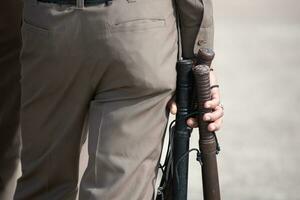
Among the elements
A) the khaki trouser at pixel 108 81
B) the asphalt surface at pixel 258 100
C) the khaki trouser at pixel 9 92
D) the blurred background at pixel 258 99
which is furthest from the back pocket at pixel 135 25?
the blurred background at pixel 258 99

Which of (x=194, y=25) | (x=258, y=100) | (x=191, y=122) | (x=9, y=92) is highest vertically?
(x=194, y=25)

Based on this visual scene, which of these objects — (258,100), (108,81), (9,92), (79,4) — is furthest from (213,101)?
(258,100)

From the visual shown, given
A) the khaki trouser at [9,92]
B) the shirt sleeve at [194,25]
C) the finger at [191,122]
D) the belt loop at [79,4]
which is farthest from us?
the khaki trouser at [9,92]

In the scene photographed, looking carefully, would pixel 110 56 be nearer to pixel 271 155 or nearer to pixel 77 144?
pixel 77 144

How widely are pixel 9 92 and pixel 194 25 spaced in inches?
50.2

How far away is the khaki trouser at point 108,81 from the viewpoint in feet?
7.39

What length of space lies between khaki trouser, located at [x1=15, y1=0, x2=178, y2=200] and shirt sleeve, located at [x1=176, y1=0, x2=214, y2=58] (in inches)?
2.3

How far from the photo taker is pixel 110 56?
2.26 metres

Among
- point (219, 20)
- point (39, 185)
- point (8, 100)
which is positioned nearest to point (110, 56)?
point (39, 185)

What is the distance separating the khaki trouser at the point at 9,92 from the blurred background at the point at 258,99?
118 cm

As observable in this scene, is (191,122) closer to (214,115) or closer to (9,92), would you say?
(214,115)

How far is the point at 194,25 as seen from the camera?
242cm

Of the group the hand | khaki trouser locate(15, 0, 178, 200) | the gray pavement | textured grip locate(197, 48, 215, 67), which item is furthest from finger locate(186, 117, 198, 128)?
the gray pavement

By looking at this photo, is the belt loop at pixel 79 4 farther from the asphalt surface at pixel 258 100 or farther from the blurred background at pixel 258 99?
the blurred background at pixel 258 99
